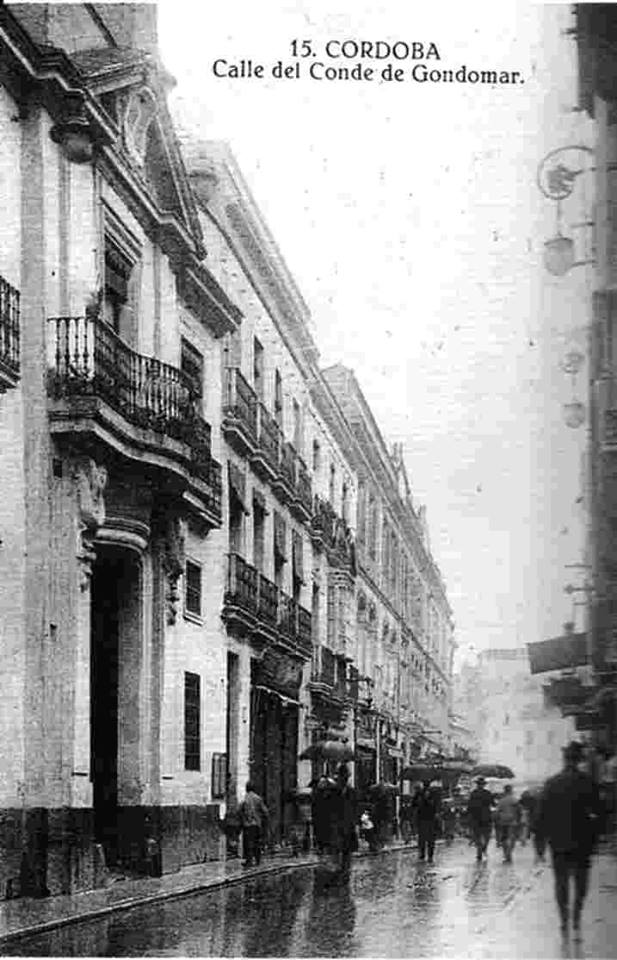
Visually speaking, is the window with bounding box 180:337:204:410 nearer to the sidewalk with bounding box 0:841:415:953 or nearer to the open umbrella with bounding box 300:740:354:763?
Result: the open umbrella with bounding box 300:740:354:763

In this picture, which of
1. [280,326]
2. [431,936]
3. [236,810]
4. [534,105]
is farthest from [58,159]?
[431,936]

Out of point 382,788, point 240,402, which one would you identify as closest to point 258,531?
point 240,402

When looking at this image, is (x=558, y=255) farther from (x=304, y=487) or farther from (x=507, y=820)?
(x=507, y=820)

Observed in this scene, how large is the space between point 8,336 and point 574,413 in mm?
3680

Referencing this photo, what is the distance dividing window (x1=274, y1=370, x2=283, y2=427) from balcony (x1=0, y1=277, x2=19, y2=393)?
5.48 feet

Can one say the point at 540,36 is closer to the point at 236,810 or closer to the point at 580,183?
the point at 580,183

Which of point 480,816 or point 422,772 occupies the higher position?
point 422,772

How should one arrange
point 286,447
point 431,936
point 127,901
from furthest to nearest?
point 286,447 < point 127,901 < point 431,936

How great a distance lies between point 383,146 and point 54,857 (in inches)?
198

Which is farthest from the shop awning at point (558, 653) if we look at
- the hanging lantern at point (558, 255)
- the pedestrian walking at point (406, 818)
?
the hanging lantern at point (558, 255)

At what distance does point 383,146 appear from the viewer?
527 inches

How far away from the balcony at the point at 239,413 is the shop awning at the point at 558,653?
8.69 feet

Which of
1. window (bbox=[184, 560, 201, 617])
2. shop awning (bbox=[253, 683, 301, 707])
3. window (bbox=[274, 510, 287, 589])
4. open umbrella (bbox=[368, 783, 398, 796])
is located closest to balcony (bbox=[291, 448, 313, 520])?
window (bbox=[274, 510, 287, 589])

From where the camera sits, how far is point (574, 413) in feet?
43.6
